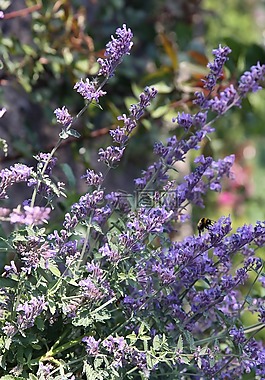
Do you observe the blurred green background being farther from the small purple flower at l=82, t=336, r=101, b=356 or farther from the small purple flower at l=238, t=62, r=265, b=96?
the small purple flower at l=82, t=336, r=101, b=356

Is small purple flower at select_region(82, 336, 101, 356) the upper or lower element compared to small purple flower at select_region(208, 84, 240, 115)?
lower

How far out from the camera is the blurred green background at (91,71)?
79.2 inches

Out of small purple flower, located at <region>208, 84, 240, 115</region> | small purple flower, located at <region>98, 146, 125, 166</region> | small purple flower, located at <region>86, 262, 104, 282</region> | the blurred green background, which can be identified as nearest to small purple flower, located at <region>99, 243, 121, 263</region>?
small purple flower, located at <region>86, 262, 104, 282</region>

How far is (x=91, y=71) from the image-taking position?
2066mm

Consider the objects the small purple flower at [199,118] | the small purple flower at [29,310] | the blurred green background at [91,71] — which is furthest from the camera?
the blurred green background at [91,71]

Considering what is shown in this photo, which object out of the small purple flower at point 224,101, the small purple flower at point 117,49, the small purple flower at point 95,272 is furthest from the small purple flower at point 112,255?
the small purple flower at point 224,101

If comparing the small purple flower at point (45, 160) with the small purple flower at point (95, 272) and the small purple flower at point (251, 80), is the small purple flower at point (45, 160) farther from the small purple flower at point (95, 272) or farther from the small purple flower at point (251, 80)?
the small purple flower at point (251, 80)

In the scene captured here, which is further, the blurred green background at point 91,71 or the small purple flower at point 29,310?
the blurred green background at point 91,71

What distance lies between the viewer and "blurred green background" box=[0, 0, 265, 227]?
2.01 metres

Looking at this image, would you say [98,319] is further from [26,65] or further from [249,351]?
[26,65]

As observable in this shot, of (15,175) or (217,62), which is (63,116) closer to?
(15,175)

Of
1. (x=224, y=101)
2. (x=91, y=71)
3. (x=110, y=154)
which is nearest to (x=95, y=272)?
(x=110, y=154)

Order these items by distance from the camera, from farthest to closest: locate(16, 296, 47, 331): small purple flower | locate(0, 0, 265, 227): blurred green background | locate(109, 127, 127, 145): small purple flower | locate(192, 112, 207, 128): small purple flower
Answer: locate(0, 0, 265, 227): blurred green background
locate(192, 112, 207, 128): small purple flower
locate(109, 127, 127, 145): small purple flower
locate(16, 296, 47, 331): small purple flower

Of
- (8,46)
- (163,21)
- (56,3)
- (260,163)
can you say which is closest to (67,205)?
(8,46)
